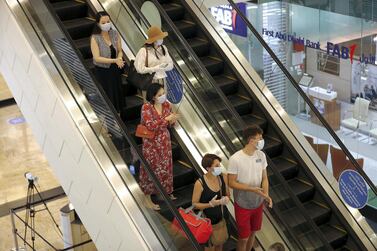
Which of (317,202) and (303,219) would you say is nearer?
(303,219)

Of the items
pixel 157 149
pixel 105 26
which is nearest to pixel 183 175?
pixel 157 149

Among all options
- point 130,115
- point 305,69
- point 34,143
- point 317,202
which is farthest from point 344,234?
point 34,143

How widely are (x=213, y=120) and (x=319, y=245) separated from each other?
6.16 feet

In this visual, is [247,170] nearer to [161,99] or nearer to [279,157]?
[161,99]

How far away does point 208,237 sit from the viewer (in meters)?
6.64

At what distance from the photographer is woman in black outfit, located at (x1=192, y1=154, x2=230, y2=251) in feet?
21.2

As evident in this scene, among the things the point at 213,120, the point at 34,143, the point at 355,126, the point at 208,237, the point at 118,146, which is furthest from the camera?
the point at 34,143

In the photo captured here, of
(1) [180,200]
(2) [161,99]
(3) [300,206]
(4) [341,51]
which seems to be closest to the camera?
(2) [161,99]

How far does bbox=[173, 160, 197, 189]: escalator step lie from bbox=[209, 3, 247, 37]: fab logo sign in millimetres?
6322

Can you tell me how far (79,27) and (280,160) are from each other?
3.06 metres

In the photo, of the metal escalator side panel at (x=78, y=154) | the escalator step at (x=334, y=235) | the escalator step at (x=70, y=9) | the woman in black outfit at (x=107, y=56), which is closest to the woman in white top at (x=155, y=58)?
the woman in black outfit at (x=107, y=56)

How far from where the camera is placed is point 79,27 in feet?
28.8

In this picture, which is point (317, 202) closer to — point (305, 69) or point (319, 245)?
point (319, 245)

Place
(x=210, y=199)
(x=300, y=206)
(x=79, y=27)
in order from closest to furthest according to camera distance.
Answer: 1. (x=210, y=199)
2. (x=300, y=206)
3. (x=79, y=27)
